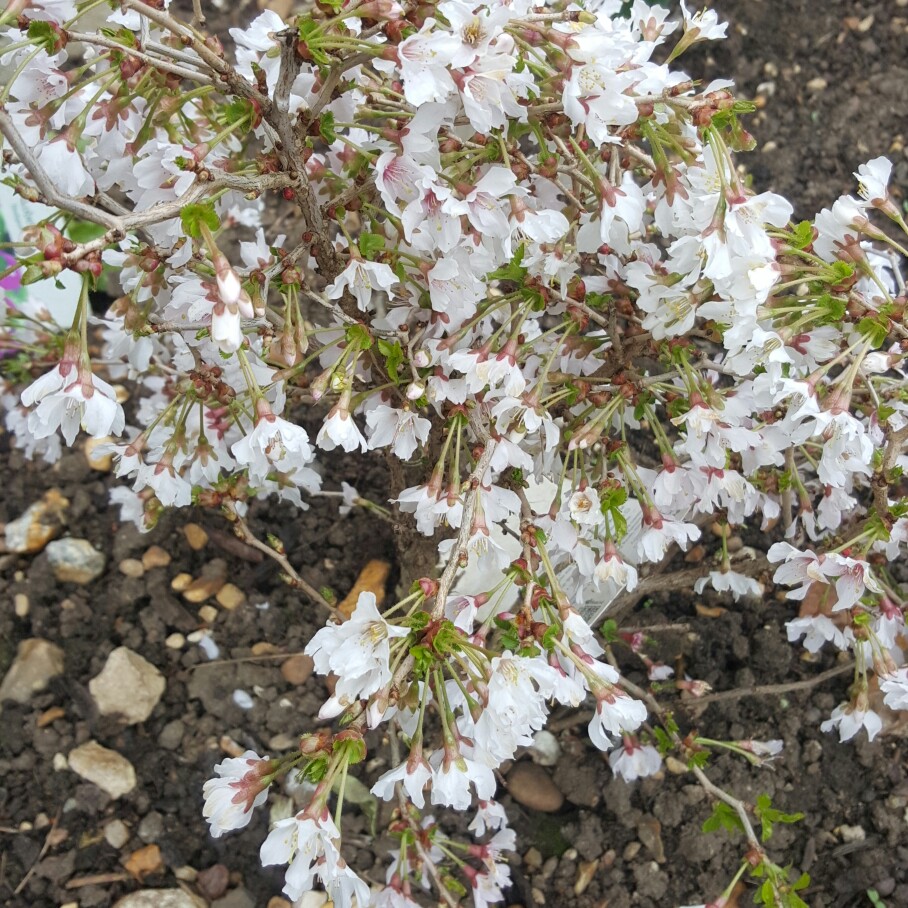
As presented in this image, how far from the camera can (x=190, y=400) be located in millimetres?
1582

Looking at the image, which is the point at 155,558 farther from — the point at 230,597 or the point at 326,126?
the point at 326,126

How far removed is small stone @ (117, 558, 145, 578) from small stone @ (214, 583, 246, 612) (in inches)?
9.0

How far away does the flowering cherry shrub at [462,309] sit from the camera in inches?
45.3

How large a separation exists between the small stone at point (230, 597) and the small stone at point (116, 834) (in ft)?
1.95

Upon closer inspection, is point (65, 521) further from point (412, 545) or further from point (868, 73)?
point (868, 73)

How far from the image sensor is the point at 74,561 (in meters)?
2.50

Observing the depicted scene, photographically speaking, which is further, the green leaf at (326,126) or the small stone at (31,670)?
the small stone at (31,670)

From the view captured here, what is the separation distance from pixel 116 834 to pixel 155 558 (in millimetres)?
738

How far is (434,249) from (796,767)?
5.22 ft

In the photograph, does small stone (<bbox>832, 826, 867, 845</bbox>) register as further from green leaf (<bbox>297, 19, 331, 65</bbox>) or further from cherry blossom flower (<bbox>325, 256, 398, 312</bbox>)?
green leaf (<bbox>297, 19, 331, 65</bbox>)

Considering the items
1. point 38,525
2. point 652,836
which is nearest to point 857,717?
point 652,836

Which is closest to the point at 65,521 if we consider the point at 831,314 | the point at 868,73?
the point at 831,314

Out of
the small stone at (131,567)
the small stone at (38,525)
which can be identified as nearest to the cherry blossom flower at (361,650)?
the small stone at (131,567)

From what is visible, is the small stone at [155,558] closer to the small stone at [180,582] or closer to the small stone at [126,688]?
the small stone at [180,582]
